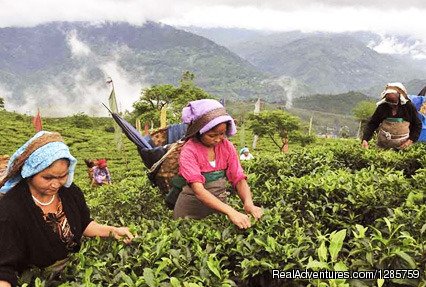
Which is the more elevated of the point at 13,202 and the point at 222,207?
the point at 13,202

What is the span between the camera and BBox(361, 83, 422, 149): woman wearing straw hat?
5.98 m

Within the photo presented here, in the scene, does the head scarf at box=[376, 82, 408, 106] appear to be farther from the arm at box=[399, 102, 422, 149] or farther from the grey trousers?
the grey trousers

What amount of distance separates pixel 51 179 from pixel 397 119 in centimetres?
518

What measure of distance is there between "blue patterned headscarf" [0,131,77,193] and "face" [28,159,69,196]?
4 centimetres

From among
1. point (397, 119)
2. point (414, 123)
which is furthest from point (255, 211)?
point (414, 123)

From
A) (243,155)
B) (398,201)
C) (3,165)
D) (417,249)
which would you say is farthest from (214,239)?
(243,155)

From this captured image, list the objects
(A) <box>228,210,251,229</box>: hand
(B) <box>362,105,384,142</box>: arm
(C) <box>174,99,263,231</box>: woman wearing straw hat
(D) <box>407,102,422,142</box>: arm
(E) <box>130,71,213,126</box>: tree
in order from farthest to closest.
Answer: (E) <box>130,71,213,126</box>: tree, (B) <box>362,105,384,142</box>: arm, (D) <box>407,102,422,142</box>: arm, (C) <box>174,99,263,231</box>: woman wearing straw hat, (A) <box>228,210,251,229</box>: hand

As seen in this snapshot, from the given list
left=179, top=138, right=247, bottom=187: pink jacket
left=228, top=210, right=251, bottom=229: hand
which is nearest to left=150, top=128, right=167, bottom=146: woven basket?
left=179, top=138, right=247, bottom=187: pink jacket

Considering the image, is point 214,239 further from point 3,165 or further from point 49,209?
point 3,165

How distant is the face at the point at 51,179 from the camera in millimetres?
2572

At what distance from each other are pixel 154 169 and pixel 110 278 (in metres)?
2.09

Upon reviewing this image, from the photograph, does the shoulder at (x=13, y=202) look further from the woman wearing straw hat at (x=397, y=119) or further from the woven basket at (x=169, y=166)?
the woman wearing straw hat at (x=397, y=119)

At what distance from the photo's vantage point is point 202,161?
3707 millimetres

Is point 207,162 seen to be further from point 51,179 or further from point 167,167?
point 51,179
